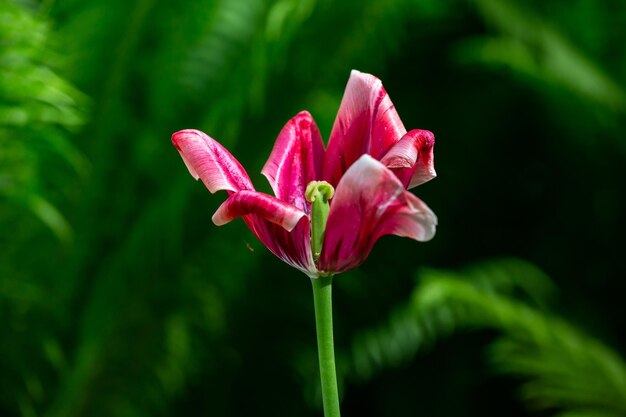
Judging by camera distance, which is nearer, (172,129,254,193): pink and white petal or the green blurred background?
(172,129,254,193): pink and white petal

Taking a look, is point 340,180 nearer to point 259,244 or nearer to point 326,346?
point 326,346

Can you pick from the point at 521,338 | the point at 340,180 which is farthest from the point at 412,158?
the point at 521,338

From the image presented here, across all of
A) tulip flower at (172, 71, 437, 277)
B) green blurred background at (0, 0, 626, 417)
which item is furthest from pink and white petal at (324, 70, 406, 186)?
green blurred background at (0, 0, 626, 417)

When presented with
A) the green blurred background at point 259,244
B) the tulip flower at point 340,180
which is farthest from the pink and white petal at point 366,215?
the green blurred background at point 259,244

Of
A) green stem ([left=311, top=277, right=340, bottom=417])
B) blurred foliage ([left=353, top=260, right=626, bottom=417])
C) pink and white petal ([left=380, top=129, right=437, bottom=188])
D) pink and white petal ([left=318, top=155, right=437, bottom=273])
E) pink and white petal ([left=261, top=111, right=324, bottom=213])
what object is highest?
blurred foliage ([left=353, top=260, right=626, bottom=417])

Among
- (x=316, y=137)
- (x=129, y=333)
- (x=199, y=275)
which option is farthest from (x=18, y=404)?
(x=316, y=137)

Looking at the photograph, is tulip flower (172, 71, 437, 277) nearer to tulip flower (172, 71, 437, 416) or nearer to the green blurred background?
tulip flower (172, 71, 437, 416)
